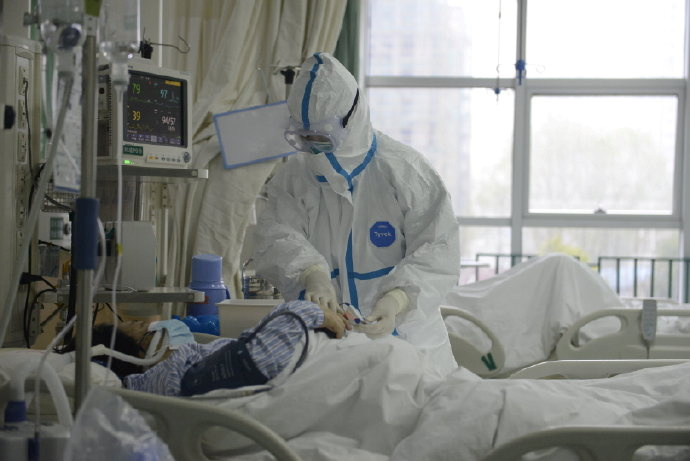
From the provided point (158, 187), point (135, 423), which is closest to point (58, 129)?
point (135, 423)

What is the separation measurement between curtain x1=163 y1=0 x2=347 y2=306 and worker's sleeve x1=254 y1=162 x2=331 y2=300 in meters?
1.39

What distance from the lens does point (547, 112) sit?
5250 millimetres

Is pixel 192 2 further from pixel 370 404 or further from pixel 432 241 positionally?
pixel 370 404

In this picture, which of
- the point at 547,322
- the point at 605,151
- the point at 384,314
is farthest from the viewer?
the point at 605,151

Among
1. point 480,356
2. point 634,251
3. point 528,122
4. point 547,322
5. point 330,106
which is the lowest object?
point 480,356

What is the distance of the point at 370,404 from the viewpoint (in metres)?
1.65

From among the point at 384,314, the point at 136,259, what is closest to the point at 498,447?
the point at 384,314

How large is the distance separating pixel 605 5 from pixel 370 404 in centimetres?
421

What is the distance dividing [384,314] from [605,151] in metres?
3.42

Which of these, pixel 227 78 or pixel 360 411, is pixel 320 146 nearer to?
pixel 360 411

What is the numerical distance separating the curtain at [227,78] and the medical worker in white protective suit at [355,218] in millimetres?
1478

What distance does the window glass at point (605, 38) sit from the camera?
203 inches

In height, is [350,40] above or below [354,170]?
above

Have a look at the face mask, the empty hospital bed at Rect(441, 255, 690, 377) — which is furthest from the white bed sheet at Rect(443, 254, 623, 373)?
the face mask
